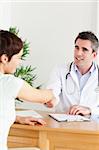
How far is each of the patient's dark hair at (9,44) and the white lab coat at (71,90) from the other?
1064mm

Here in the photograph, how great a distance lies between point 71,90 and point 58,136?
0.84m

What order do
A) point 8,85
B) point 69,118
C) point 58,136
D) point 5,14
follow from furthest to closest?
point 5,14
point 69,118
point 58,136
point 8,85

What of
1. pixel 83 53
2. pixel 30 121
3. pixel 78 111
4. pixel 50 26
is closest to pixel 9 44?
pixel 30 121

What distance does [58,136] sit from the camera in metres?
2.09

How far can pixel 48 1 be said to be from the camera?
3.98 m

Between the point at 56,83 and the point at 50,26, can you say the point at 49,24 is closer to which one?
the point at 50,26

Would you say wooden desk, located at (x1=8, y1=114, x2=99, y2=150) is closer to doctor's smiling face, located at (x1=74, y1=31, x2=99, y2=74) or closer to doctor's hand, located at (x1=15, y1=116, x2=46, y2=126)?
doctor's hand, located at (x1=15, y1=116, x2=46, y2=126)

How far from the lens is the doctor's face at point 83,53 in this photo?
282cm

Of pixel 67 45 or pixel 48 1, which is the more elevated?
pixel 48 1

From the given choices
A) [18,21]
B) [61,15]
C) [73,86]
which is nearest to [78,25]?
[61,15]

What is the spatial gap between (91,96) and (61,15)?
1462 mm

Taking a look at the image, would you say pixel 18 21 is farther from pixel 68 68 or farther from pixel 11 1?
pixel 68 68

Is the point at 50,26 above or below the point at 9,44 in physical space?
above

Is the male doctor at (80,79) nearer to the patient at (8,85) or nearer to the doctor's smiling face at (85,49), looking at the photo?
the doctor's smiling face at (85,49)
